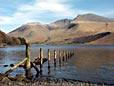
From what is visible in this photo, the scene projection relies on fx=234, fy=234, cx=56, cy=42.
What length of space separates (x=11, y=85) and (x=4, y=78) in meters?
4.05

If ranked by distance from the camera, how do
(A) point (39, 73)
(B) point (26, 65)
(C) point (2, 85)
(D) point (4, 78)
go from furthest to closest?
(A) point (39, 73) < (B) point (26, 65) < (D) point (4, 78) < (C) point (2, 85)

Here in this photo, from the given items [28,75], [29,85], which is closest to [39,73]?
[28,75]

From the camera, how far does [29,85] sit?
21.8 m

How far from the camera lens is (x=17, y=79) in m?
26.7

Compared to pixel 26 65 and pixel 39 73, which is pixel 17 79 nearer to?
pixel 26 65

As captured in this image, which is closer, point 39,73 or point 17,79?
point 17,79

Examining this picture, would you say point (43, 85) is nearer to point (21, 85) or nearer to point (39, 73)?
point (21, 85)

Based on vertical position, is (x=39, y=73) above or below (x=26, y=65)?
below

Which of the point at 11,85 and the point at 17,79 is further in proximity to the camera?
the point at 17,79

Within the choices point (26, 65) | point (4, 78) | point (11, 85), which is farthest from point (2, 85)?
point (26, 65)

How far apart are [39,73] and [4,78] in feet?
41.8

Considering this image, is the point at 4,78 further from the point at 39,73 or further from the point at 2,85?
the point at 39,73

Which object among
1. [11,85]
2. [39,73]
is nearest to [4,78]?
[11,85]

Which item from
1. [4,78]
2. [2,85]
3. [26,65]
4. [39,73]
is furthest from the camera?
[39,73]
